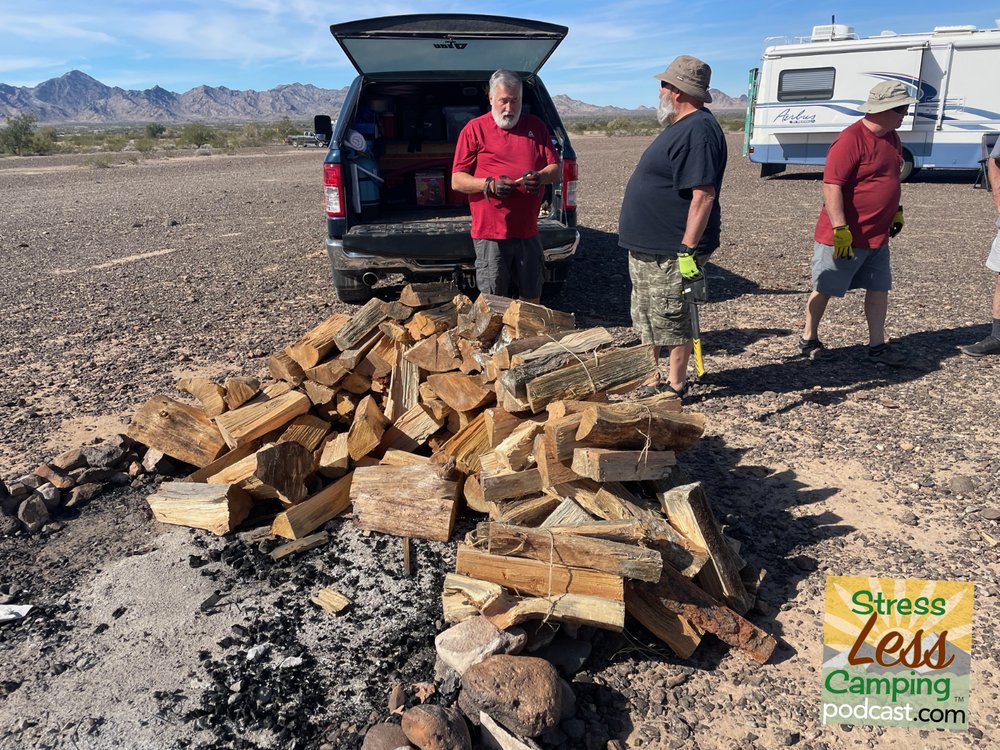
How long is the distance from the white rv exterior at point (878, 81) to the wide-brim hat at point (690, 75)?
12412mm

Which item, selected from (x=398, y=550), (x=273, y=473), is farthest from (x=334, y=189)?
(x=398, y=550)

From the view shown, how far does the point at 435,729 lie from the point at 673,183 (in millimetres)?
2889

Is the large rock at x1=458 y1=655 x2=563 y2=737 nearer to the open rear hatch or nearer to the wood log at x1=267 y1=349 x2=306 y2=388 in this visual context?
the wood log at x1=267 y1=349 x2=306 y2=388

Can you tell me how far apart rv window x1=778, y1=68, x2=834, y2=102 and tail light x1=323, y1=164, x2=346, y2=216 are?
14.0 meters

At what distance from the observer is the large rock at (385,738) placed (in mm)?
1844

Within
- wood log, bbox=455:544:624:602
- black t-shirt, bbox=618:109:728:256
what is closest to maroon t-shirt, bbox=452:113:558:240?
black t-shirt, bbox=618:109:728:256

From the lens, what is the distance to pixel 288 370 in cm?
343

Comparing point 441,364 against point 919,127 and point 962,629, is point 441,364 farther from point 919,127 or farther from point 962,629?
point 919,127

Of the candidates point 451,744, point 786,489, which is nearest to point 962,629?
point 786,489

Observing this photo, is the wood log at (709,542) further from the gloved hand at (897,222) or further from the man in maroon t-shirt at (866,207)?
the gloved hand at (897,222)

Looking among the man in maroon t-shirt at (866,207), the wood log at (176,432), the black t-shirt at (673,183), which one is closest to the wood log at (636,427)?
the black t-shirt at (673,183)

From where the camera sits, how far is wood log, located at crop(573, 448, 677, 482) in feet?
8.01

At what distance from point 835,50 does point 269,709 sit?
56.8 ft

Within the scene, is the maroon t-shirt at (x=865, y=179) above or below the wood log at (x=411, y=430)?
above
